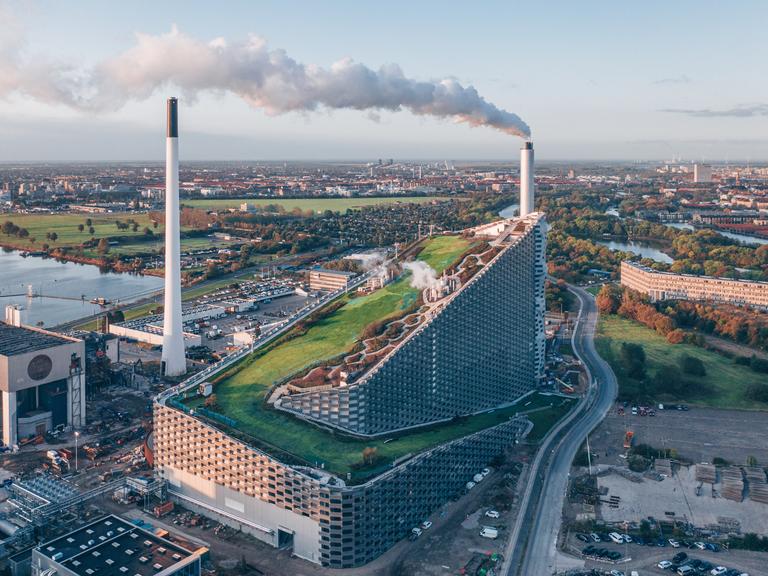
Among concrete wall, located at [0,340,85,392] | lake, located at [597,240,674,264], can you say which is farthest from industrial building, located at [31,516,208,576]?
lake, located at [597,240,674,264]

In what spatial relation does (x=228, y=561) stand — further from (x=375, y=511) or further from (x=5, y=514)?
(x=5, y=514)

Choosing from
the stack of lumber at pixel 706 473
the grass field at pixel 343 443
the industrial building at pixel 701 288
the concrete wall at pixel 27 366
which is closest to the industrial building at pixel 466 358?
the grass field at pixel 343 443

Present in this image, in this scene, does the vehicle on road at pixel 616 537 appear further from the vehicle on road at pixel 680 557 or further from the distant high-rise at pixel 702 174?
the distant high-rise at pixel 702 174

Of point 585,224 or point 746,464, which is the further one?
point 585,224

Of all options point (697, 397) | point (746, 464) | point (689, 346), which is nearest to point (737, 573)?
point (746, 464)

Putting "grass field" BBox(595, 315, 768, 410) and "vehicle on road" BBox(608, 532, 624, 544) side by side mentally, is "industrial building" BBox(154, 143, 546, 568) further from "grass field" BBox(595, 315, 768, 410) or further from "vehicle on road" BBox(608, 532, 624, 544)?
"grass field" BBox(595, 315, 768, 410)

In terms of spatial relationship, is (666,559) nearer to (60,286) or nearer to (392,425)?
(392,425)
